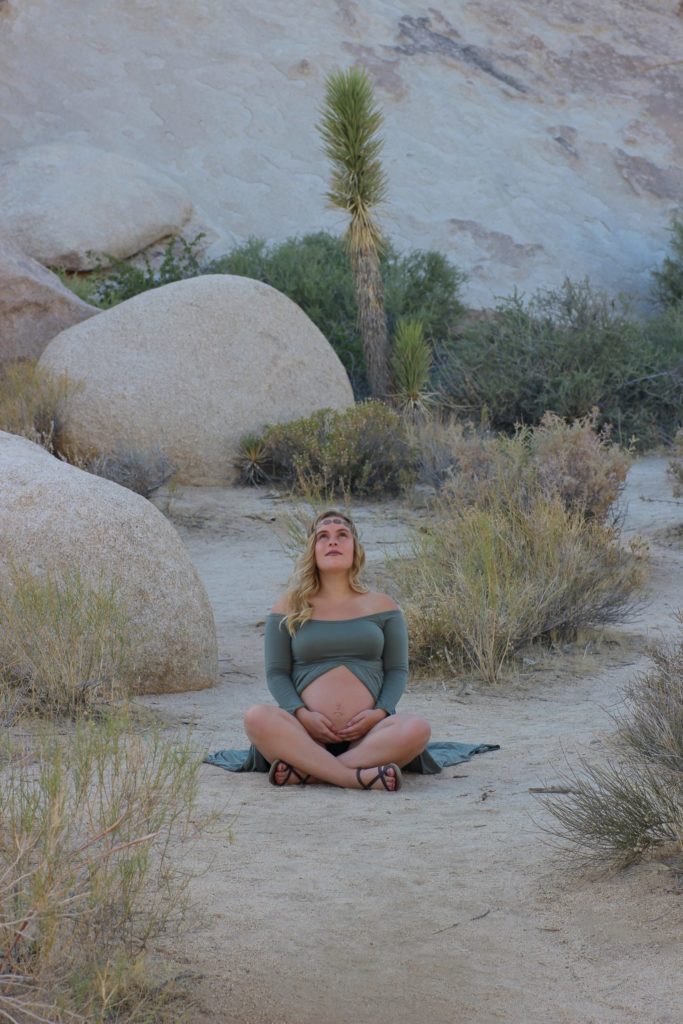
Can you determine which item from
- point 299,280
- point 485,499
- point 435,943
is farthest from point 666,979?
point 299,280

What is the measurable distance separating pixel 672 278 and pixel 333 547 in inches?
584

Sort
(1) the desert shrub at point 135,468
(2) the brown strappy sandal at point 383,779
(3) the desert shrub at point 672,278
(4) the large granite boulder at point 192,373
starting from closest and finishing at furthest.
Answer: (2) the brown strappy sandal at point 383,779
(1) the desert shrub at point 135,468
(4) the large granite boulder at point 192,373
(3) the desert shrub at point 672,278

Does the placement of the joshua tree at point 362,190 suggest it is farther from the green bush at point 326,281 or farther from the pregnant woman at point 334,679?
the pregnant woman at point 334,679

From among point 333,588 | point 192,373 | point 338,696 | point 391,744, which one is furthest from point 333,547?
point 192,373

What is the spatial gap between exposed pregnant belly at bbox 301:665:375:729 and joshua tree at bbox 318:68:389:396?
9.46 meters

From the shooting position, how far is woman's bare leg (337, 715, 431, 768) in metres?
4.80

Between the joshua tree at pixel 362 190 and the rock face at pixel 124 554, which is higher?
the joshua tree at pixel 362 190

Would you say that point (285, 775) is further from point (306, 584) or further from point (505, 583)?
point (505, 583)

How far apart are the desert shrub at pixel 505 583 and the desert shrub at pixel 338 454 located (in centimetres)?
306

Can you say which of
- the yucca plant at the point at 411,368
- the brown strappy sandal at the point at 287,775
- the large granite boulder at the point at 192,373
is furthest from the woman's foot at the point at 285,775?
the yucca plant at the point at 411,368

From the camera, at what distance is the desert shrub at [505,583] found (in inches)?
263

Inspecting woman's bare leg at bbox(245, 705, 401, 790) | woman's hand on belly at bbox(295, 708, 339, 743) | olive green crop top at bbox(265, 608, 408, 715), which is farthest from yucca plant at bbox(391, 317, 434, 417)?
woman's bare leg at bbox(245, 705, 401, 790)

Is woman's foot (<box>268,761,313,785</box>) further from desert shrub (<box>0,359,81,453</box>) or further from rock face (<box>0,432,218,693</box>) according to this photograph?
desert shrub (<box>0,359,81,453</box>)

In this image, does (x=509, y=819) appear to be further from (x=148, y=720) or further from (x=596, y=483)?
(x=596, y=483)
